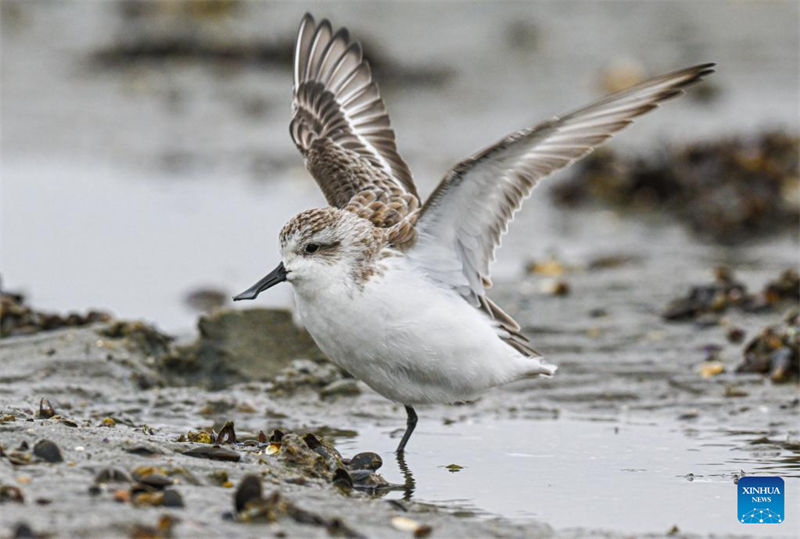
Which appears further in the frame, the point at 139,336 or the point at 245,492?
the point at 139,336

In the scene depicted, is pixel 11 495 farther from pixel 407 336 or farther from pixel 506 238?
pixel 506 238

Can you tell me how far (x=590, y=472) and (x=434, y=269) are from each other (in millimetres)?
1127

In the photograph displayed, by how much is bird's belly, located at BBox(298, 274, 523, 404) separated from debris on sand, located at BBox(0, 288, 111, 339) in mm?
2535

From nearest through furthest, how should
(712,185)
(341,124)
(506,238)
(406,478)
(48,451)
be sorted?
(48,451), (406,478), (341,124), (506,238), (712,185)

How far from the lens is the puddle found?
534cm

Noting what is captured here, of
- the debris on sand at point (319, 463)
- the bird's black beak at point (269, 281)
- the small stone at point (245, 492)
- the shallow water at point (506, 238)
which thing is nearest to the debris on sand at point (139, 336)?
the shallow water at point (506, 238)

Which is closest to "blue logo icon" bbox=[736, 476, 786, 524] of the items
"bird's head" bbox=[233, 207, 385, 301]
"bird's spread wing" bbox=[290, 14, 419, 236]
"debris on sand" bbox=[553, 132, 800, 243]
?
"bird's head" bbox=[233, 207, 385, 301]

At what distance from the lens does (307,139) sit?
25.0 ft

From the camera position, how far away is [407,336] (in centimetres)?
577

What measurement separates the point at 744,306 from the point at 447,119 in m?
7.62

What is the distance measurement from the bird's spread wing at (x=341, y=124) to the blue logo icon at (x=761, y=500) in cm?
208

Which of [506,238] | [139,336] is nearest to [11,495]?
[139,336]

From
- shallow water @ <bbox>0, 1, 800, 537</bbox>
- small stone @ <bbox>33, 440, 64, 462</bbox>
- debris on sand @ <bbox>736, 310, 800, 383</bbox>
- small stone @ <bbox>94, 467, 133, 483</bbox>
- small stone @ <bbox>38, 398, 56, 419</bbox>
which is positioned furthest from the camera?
debris on sand @ <bbox>736, 310, 800, 383</bbox>

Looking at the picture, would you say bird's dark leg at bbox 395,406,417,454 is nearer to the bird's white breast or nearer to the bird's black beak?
the bird's white breast
